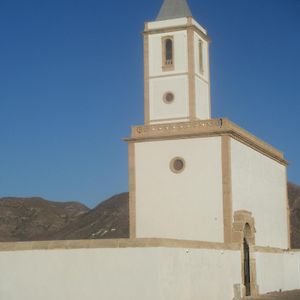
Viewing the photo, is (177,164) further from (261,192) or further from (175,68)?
(261,192)

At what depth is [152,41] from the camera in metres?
34.0

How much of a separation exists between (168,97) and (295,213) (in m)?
49.6

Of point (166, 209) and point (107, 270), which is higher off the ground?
point (166, 209)

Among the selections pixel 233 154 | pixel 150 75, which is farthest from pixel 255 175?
pixel 150 75

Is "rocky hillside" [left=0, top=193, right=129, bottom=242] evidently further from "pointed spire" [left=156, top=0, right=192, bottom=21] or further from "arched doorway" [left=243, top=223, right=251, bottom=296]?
"arched doorway" [left=243, top=223, right=251, bottom=296]

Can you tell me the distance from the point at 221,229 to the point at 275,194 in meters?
8.57

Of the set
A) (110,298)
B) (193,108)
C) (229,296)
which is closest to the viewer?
(110,298)

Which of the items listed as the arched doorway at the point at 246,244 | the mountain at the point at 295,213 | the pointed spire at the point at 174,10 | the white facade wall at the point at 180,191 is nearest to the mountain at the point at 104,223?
the mountain at the point at 295,213

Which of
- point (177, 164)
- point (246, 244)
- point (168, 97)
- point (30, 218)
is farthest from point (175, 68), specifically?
point (30, 218)

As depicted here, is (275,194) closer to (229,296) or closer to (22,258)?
(229,296)

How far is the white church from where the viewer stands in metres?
23.7

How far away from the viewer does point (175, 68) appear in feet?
109

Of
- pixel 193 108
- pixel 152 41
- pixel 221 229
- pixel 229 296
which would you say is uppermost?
pixel 152 41

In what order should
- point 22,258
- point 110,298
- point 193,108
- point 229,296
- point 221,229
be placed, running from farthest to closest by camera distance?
point 193,108 → point 221,229 → point 229,296 → point 22,258 → point 110,298
